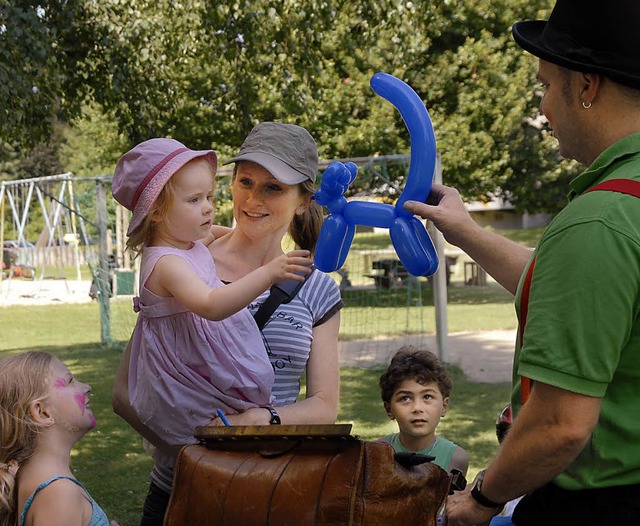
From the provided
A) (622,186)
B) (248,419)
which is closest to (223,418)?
(248,419)

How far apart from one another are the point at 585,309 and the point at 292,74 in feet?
29.2

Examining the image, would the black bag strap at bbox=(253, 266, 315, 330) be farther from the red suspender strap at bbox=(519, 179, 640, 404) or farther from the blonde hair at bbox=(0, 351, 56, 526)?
the red suspender strap at bbox=(519, 179, 640, 404)

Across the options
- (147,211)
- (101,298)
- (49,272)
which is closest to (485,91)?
(101,298)

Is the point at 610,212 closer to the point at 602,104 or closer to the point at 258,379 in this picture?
the point at 602,104

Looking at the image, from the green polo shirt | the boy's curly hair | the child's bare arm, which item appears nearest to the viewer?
the green polo shirt

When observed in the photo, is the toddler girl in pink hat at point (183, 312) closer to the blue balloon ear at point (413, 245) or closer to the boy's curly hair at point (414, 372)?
the blue balloon ear at point (413, 245)

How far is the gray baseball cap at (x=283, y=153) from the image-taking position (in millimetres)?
2646

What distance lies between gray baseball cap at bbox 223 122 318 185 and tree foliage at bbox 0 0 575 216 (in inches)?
188

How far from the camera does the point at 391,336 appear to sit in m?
15.2

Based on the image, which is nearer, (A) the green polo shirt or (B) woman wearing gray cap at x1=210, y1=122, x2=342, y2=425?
(A) the green polo shirt

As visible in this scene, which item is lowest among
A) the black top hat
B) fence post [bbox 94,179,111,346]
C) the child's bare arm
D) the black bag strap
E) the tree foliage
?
fence post [bbox 94,179,111,346]

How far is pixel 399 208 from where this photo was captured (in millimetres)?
2416

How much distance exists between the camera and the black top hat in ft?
5.59

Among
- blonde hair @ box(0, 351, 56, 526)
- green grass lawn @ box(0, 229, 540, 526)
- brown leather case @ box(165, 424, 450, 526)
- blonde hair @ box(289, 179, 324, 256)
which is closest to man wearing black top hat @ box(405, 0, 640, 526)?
brown leather case @ box(165, 424, 450, 526)
